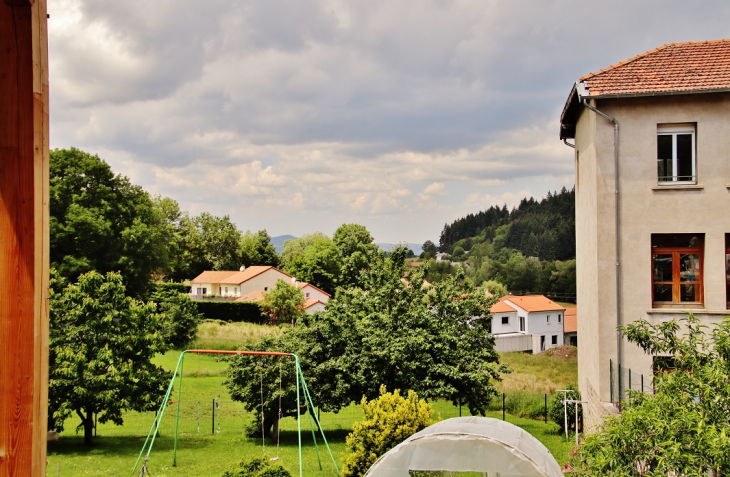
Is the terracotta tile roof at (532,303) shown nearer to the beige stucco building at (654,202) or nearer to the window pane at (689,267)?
the window pane at (689,267)

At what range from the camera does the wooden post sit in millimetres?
2014

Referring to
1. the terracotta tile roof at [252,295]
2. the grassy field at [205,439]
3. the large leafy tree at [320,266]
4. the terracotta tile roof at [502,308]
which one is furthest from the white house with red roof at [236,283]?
the grassy field at [205,439]

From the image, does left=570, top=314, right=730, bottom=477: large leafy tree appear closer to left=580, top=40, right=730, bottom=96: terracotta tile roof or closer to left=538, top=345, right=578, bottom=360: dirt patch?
left=580, top=40, right=730, bottom=96: terracotta tile roof

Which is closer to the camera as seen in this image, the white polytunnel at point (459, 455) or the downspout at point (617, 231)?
the white polytunnel at point (459, 455)

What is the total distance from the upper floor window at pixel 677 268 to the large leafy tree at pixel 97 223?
124ft

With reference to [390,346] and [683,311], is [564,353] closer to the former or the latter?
[390,346]

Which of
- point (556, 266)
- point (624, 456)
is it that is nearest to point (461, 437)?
→ point (624, 456)

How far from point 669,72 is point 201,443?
19.8m

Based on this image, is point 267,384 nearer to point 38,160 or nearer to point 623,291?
point 623,291

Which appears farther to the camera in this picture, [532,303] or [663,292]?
[532,303]

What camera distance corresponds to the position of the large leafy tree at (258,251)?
3632 inches

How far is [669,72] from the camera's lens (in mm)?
15555

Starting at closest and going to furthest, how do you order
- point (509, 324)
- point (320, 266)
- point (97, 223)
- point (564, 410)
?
point (564, 410)
point (97, 223)
point (509, 324)
point (320, 266)

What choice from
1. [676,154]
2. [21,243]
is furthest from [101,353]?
[21,243]
